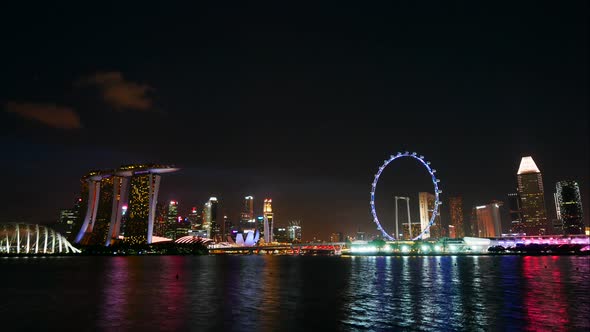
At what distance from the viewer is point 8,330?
96.2 ft

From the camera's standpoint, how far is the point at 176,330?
27906 millimetres

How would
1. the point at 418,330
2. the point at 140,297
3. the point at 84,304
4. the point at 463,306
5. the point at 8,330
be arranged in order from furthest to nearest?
1. the point at 140,297
2. the point at 84,304
3. the point at 463,306
4. the point at 8,330
5. the point at 418,330

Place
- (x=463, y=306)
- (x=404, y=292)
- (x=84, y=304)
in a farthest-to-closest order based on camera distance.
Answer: (x=404, y=292) < (x=84, y=304) < (x=463, y=306)

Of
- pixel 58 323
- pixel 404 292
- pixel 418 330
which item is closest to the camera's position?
pixel 418 330

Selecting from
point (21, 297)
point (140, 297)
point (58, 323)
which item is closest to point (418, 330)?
point (58, 323)

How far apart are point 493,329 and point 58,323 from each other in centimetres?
2912

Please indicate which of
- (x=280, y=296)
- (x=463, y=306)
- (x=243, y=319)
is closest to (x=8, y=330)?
(x=243, y=319)

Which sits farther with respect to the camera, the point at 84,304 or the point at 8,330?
the point at 84,304

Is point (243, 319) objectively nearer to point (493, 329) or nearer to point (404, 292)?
point (493, 329)

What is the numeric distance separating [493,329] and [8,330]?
31.1 m

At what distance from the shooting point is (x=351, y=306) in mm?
37875

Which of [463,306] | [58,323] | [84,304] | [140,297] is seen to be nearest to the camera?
[58,323]

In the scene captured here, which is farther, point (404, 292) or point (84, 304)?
point (404, 292)

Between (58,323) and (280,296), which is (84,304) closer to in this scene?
(58,323)
